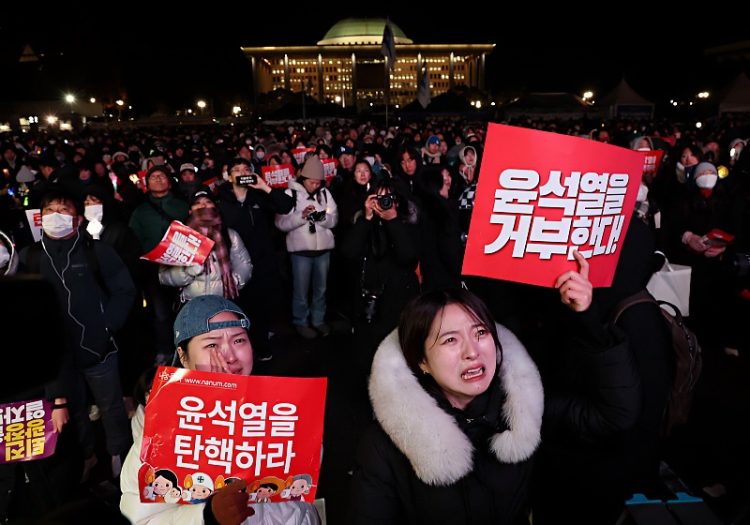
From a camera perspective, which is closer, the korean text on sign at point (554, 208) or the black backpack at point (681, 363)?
the korean text on sign at point (554, 208)

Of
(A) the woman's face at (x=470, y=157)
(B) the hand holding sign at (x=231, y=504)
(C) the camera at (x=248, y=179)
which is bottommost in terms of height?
(B) the hand holding sign at (x=231, y=504)

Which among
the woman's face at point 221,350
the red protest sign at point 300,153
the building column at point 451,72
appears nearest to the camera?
the woman's face at point 221,350

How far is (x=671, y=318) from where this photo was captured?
2445 millimetres

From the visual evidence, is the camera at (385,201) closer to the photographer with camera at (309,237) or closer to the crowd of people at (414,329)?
the crowd of people at (414,329)

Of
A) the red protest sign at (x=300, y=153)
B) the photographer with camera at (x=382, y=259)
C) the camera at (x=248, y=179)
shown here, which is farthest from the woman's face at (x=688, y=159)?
the red protest sign at (x=300, y=153)

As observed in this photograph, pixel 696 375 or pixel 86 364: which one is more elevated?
pixel 696 375

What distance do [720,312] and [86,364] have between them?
550 centimetres

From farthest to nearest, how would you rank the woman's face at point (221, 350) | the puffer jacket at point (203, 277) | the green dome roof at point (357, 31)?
the green dome roof at point (357, 31)
the puffer jacket at point (203, 277)
the woman's face at point (221, 350)

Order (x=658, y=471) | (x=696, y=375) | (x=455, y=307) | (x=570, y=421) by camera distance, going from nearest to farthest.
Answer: (x=455, y=307) < (x=570, y=421) < (x=696, y=375) < (x=658, y=471)

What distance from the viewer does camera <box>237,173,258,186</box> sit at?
4.97 meters

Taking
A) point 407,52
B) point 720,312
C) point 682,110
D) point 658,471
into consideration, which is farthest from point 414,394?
point 407,52

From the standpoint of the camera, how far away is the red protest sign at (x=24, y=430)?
7.74 feet

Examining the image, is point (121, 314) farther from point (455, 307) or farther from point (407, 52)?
point (407, 52)

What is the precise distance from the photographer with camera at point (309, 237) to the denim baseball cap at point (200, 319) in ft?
10.3
